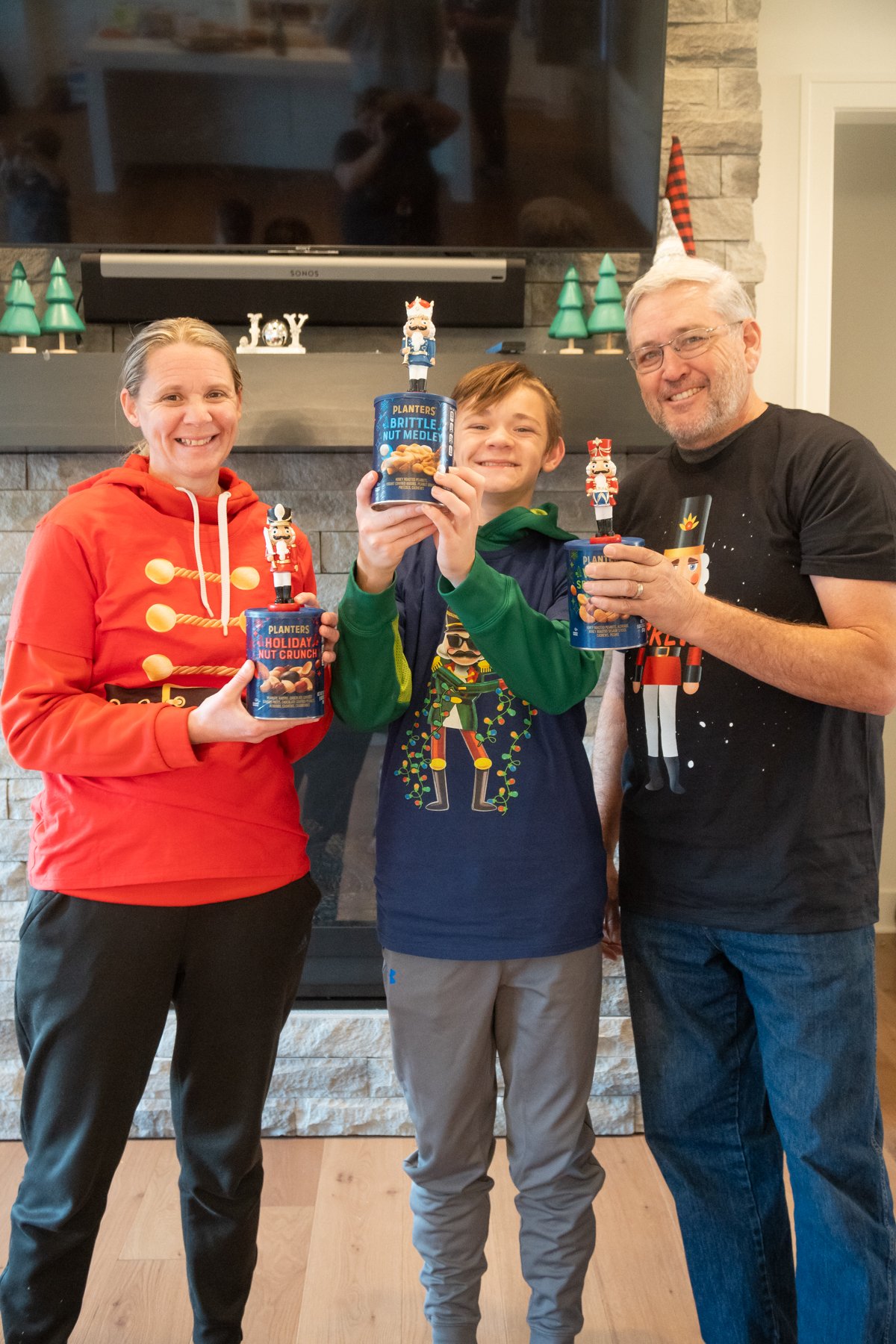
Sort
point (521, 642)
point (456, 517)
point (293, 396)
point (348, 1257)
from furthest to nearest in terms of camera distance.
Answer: point (293, 396), point (348, 1257), point (521, 642), point (456, 517)

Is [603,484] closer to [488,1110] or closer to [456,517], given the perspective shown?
[456,517]

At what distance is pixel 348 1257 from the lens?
6.07 feet

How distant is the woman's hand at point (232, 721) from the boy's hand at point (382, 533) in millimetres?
172

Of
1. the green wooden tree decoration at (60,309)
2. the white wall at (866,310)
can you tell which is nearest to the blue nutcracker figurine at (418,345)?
the green wooden tree decoration at (60,309)

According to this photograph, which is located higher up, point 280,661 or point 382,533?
point 382,533

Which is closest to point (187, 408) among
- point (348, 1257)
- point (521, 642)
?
point (521, 642)

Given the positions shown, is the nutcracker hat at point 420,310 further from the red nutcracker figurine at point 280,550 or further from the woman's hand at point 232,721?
the woman's hand at point 232,721

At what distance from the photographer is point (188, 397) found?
133 cm

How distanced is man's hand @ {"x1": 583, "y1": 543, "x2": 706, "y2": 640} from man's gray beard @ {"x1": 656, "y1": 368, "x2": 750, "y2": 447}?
29 centimetres

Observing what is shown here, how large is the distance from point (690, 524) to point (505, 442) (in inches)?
10.2

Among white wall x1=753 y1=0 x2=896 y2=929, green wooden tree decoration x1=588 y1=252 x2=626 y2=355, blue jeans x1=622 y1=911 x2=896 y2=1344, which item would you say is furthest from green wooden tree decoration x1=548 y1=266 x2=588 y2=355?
blue jeans x1=622 y1=911 x2=896 y2=1344

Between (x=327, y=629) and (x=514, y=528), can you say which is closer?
(x=327, y=629)

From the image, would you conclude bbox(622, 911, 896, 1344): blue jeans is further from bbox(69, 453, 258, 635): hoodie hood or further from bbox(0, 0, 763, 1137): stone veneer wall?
bbox(0, 0, 763, 1137): stone veneer wall

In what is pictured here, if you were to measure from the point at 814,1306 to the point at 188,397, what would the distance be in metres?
1.35
